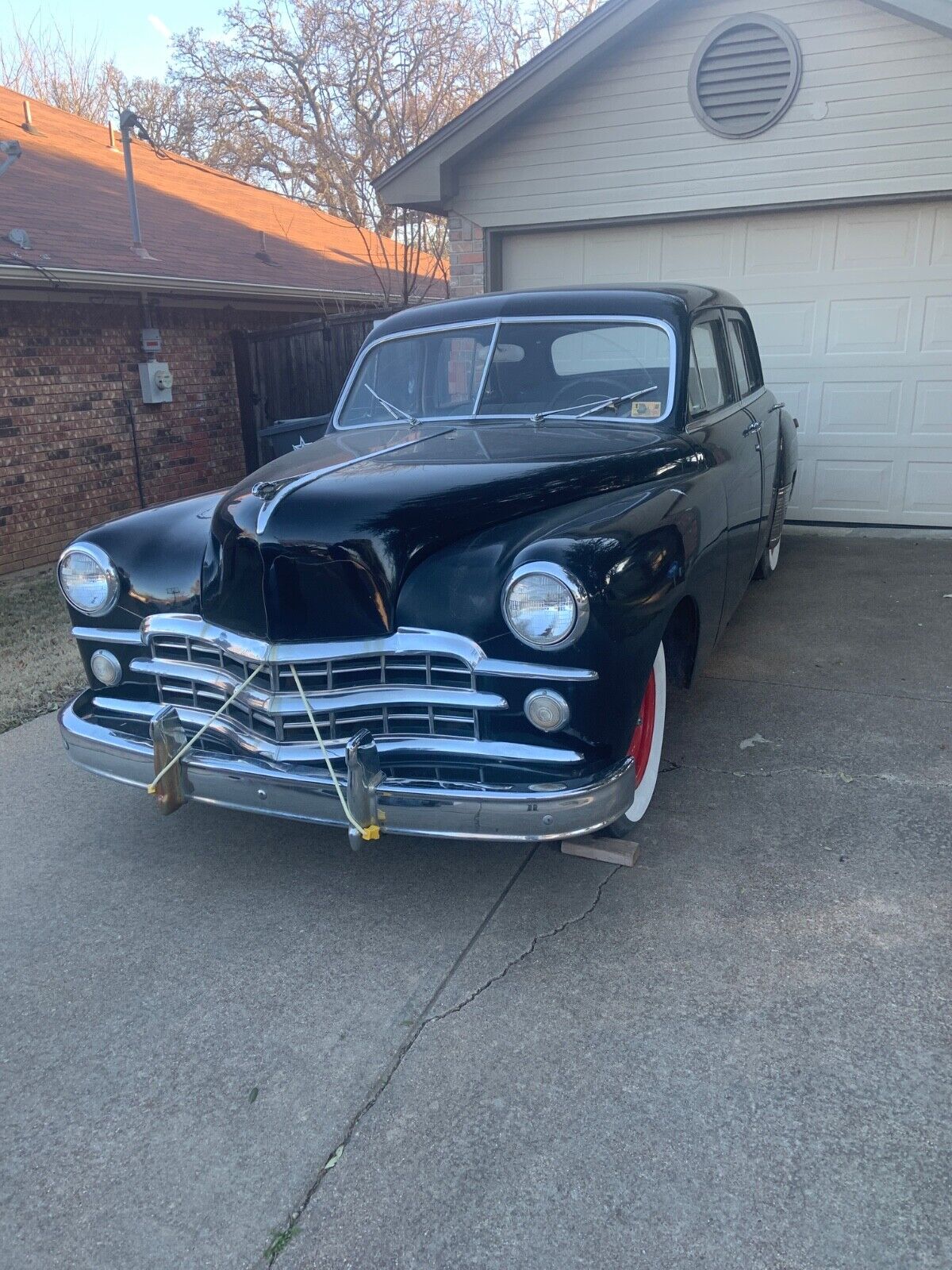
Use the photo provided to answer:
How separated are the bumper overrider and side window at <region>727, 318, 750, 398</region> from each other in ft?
10.1

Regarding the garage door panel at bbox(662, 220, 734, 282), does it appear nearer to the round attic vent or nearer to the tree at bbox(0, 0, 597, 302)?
the round attic vent

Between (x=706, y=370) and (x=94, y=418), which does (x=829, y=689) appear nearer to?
(x=706, y=370)

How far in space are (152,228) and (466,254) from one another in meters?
4.48

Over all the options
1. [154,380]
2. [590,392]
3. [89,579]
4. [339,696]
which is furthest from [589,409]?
[154,380]

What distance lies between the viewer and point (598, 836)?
3.49 metres

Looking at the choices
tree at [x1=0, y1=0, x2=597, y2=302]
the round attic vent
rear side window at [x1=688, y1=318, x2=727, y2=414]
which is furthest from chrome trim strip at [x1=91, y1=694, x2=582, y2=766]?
tree at [x1=0, y1=0, x2=597, y2=302]

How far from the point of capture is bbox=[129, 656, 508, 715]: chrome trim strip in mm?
2873

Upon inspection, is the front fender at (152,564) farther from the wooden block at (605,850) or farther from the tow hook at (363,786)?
the wooden block at (605,850)

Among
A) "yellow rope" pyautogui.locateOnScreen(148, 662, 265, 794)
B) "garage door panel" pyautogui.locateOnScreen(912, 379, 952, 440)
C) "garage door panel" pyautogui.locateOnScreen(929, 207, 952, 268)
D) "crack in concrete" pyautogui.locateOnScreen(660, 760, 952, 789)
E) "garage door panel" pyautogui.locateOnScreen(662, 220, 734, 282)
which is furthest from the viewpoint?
"garage door panel" pyautogui.locateOnScreen(662, 220, 734, 282)

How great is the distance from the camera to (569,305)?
4.28 metres

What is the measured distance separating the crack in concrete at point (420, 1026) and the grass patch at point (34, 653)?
300cm

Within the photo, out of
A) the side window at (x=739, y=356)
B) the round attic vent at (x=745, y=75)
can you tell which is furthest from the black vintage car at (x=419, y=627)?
the round attic vent at (x=745, y=75)

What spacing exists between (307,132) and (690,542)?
21.9 metres

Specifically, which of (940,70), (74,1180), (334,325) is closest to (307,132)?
(334,325)
